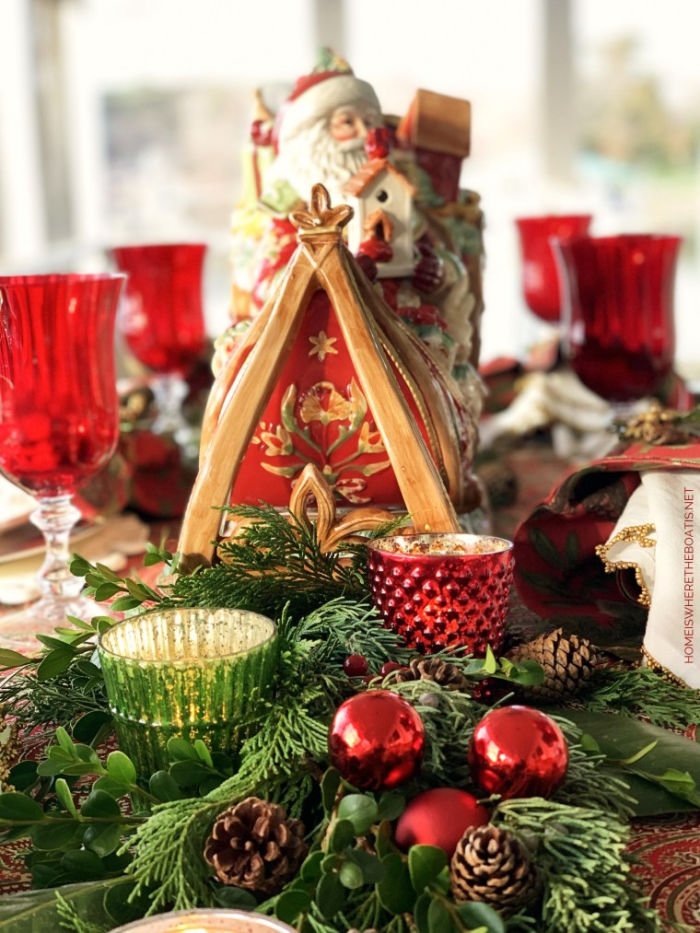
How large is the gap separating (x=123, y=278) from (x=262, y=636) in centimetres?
40

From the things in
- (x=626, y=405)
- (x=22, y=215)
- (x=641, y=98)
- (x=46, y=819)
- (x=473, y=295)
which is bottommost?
(x=46, y=819)

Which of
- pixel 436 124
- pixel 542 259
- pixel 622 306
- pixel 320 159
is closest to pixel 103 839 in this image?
pixel 320 159

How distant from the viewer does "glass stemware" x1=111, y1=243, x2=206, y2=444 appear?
52.2 inches

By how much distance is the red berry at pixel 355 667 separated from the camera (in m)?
0.60

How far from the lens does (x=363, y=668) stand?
1.96 ft

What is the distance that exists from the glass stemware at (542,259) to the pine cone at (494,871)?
1202mm

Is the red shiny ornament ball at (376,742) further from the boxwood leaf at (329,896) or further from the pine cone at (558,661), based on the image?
the pine cone at (558,661)

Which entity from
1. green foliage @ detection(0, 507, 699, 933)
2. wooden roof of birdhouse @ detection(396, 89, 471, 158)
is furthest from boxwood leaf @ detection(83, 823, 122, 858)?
wooden roof of birdhouse @ detection(396, 89, 471, 158)

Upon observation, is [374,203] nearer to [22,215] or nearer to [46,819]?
[46,819]

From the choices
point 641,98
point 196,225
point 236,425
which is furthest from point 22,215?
point 236,425

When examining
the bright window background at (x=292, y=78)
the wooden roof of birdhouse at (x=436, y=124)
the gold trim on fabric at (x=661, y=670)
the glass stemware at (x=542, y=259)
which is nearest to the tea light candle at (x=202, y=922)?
the gold trim on fabric at (x=661, y=670)

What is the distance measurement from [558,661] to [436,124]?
57 centimetres

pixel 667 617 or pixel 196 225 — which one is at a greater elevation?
pixel 196 225

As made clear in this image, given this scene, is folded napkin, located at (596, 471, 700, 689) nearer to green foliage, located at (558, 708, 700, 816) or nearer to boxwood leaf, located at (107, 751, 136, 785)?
green foliage, located at (558, 708, 700, 816)
